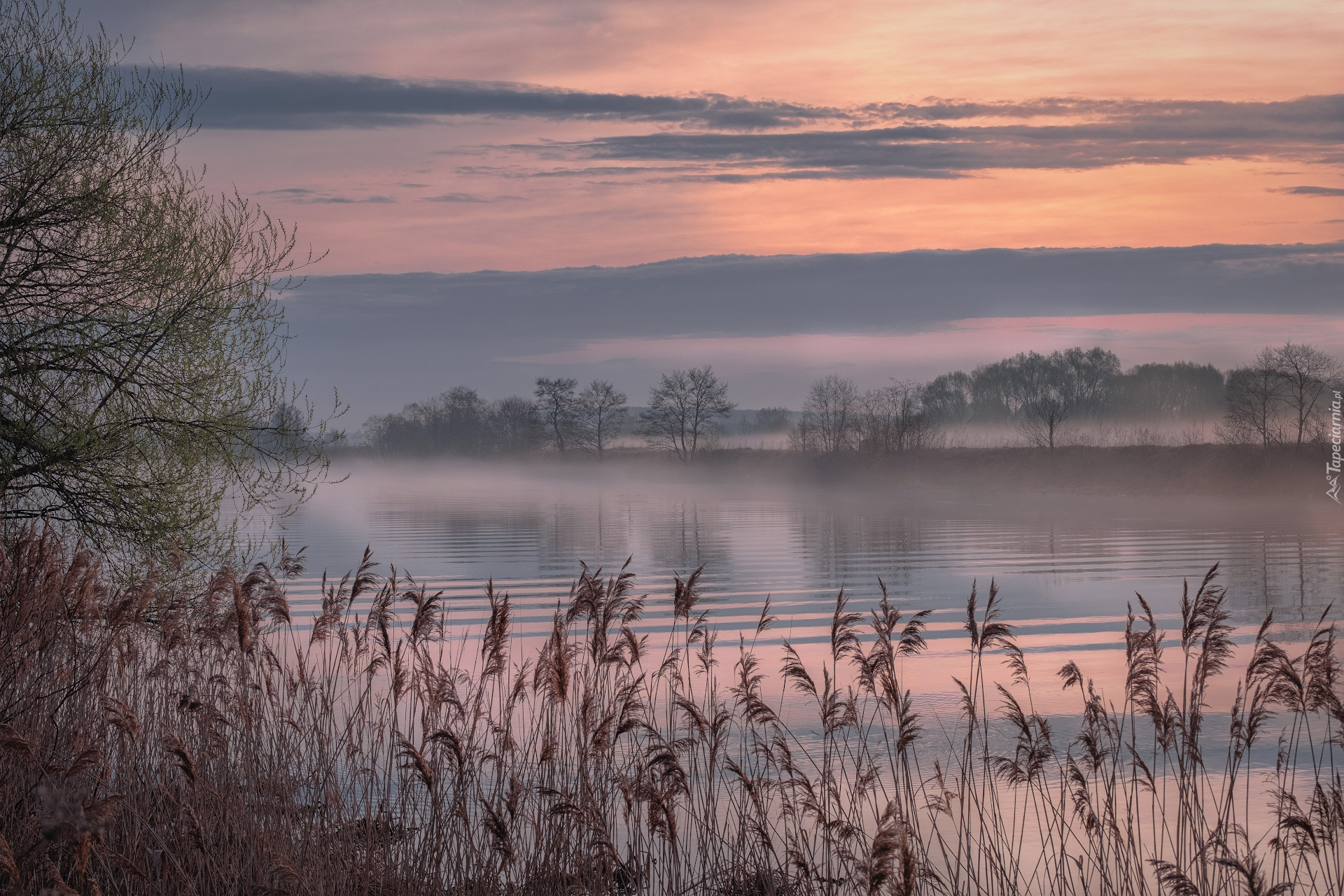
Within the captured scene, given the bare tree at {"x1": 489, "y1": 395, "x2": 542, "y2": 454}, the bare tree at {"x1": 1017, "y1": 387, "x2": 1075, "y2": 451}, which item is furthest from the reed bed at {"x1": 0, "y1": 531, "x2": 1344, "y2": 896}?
the bare tree at {"x1": 489, "y1": 395, "x2": 542, "y2": 454}

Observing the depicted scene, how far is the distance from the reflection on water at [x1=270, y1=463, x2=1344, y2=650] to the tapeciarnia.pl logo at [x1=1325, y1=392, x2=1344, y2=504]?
1181mm

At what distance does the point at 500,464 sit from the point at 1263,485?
76271 mm

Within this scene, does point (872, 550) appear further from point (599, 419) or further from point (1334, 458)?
point (599, 419)

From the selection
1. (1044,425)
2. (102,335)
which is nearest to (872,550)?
(102,335)

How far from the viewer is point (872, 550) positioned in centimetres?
3194

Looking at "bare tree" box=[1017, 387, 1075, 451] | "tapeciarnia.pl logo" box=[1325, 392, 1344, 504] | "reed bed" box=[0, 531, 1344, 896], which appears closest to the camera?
"reed bed" box=[0, 531, 1344, 896]

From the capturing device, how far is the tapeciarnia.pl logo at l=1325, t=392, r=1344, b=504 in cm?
4459

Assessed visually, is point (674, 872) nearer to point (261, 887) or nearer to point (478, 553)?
point (261, 887)

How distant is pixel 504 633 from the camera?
6.74 meters

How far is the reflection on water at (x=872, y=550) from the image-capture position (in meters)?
20.4

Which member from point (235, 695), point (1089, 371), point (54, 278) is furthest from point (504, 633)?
point (1089, 371)

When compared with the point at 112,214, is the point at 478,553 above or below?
below

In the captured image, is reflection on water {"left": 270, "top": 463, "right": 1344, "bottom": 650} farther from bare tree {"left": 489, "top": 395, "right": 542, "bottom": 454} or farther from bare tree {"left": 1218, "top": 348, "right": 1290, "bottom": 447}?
bare tree {"left": 489, "top": 395, "right": 542, "bottom": 454}

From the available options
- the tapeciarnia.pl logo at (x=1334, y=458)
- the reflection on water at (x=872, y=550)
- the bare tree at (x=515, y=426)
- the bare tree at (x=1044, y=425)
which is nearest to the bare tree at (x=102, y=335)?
the reflection on water at (x=872, y=550)
